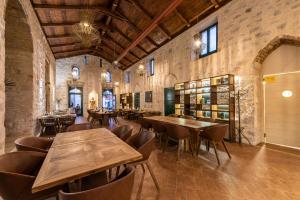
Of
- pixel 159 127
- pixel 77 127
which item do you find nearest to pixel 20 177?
pixel 77 127

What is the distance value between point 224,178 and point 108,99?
531 inches

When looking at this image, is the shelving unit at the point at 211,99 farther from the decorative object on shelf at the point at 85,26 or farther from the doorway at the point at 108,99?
the doorway at the point at 108,99

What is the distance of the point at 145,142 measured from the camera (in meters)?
2.37

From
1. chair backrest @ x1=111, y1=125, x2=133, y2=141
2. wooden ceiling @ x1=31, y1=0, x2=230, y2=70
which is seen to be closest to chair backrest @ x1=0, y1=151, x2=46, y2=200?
chair backrest @ x1=111, y1=125, x2=133, y2=141

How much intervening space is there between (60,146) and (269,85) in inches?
216

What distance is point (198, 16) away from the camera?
18.7ft

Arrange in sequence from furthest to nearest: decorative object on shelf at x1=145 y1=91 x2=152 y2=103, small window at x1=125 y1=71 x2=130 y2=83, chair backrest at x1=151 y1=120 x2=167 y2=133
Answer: small window at x1=125 y1=71 x2=130 y2=83 < decorative object on shelf at x1=145 y1=91 x2=152 y2=103 < chair backrest at x1=151 y1=120 x2=167 y2=133

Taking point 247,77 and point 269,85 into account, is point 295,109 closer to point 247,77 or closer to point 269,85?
point 269,85

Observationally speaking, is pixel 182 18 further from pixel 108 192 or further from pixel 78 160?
pixel 108 192

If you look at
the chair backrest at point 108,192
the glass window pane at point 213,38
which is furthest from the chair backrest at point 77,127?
the glass window pane at point 213,38

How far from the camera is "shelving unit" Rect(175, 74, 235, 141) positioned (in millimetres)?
4809

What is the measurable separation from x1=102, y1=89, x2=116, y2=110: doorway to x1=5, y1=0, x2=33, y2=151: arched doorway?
32.5 feet

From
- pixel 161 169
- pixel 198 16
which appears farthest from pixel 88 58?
pixel 161 169

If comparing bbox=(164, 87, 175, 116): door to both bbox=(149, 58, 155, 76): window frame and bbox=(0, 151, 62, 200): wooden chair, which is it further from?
bbox=(0, 151, 62, 200): wooden chair
